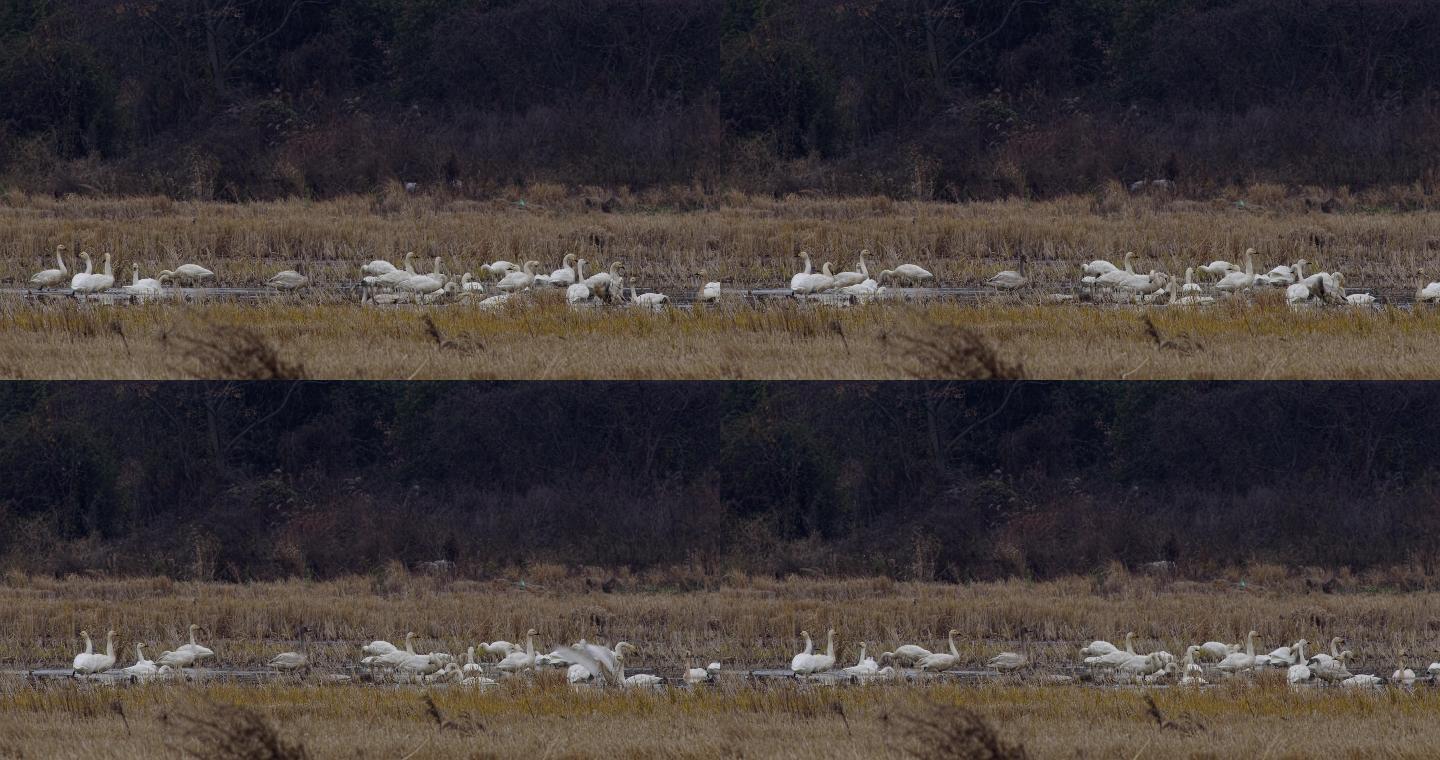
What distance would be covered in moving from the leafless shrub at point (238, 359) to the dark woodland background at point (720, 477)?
7686mm

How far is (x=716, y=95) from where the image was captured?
3238 centimetres

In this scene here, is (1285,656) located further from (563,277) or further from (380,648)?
(380,648)

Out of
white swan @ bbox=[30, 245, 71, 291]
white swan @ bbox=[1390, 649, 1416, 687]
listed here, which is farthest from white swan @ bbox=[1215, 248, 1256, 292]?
white swan @ bbox=[30, 245, 71, 291]

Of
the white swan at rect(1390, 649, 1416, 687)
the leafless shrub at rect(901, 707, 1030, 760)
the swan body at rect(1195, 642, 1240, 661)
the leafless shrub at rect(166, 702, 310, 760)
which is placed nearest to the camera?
the leafless shrub at rect(901, 707, 1030, 760)

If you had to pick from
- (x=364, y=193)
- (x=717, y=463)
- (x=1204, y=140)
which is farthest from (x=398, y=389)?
(x=1204, y=140)

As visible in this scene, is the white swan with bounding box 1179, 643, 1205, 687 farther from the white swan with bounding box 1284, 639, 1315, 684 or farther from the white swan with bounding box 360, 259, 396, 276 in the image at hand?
the white swan with bounding box 360, 259, 396, 276

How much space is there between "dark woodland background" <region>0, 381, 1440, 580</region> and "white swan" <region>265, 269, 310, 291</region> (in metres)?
4.65

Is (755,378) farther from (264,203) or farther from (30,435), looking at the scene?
(30,435)

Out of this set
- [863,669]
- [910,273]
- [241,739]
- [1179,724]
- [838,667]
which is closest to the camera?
[241,739]

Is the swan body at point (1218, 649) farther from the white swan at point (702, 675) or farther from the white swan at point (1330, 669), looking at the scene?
the white swan at point (702, 675)

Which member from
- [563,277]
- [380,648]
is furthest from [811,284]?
[380,648]

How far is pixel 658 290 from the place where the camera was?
90.1 feet

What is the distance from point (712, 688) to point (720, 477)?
9.74m

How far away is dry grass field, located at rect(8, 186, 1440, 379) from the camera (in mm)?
21266
